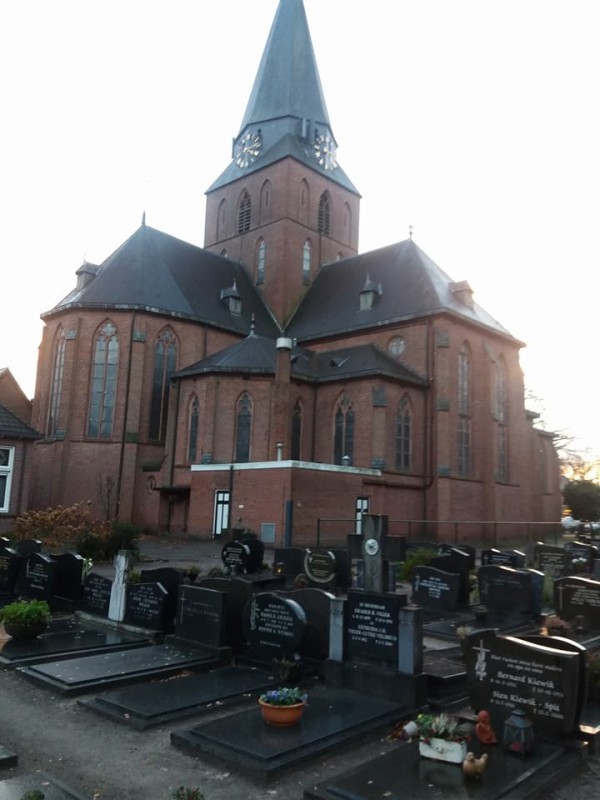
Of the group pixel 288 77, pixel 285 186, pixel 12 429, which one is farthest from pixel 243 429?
pixel 288 77

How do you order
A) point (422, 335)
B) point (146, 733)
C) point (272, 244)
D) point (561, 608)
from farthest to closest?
point (272, 244) < point (422, 335) < point (561, 608) < point (146, 733)

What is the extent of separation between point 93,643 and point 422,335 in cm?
2490

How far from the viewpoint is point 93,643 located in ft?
33.0

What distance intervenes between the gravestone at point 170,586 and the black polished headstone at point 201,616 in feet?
1.81

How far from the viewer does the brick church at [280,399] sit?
28453 millimetres

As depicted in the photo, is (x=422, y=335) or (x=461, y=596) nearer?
(x=461, y=596)

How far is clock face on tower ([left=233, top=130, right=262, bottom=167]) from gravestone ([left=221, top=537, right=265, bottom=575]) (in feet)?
110

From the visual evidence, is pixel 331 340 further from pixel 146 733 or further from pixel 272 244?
pixel 146 733

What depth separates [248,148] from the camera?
44750mm

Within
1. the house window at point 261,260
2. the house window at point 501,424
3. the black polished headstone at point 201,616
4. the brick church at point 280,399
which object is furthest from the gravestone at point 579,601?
the house window at point 261,260

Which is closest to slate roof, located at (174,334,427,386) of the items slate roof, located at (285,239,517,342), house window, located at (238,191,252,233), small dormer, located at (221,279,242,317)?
slate roof, located at (285,239,517,342)

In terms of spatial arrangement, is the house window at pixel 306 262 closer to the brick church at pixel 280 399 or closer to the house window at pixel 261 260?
the brick church at pixel 280 399

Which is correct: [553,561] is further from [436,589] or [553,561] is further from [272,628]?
[272,628]

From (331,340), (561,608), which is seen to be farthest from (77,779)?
(331,340)
